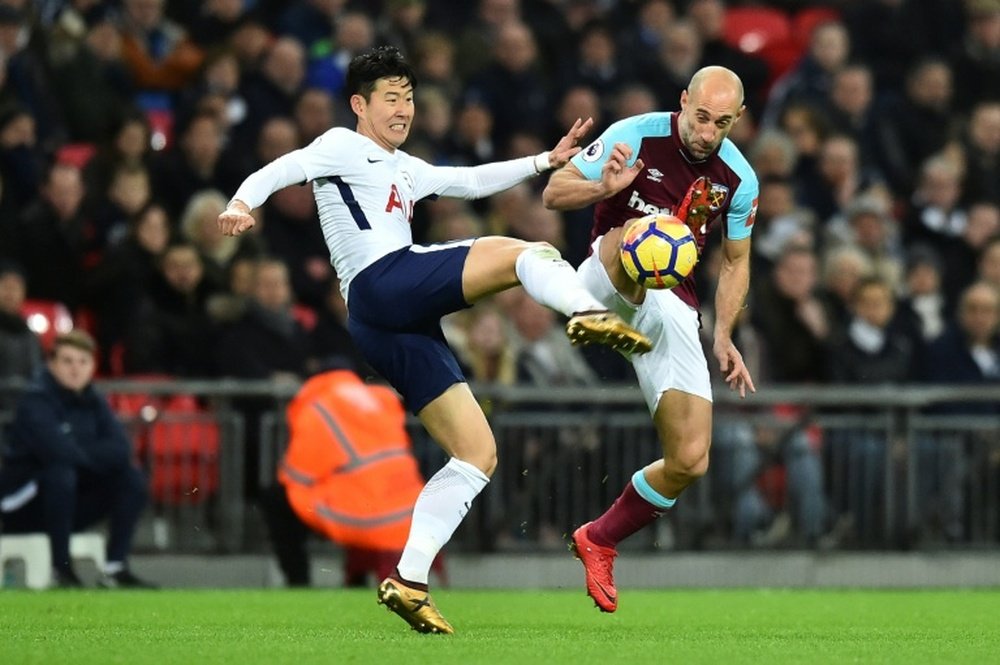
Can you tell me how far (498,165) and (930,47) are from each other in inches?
447

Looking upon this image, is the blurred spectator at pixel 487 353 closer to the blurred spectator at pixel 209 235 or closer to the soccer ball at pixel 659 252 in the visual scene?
the blurred spectator at pixel 209 235

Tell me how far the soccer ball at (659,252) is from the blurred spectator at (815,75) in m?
9.81

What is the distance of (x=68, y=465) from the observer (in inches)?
518

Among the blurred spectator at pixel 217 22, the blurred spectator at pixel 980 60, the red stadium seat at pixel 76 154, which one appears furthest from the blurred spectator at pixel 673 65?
the red stadium seat at pixel 76 154

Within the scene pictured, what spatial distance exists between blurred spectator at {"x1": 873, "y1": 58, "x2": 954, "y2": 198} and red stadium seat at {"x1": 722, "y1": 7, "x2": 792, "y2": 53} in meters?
1.31

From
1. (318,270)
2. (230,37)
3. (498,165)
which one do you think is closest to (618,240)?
(498,165)

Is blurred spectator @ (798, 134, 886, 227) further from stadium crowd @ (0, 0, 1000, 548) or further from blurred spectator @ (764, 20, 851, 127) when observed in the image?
blurred spectator @ (764, 20, 851, 127)

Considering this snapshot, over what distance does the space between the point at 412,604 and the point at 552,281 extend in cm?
148

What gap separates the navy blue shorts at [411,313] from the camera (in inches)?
345

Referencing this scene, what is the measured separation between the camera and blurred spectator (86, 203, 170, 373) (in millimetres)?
14359

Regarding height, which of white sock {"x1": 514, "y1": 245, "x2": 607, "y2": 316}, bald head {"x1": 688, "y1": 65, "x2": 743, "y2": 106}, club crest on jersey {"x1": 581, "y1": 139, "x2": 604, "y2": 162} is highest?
bald head {"x1": 688, "y1": 65, "x2": 743, "y2": 106}

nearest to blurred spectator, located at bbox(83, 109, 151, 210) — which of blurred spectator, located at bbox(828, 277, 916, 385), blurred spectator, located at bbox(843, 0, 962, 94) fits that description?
blurred spectator, located at bbox(828, 277, 916, 385)

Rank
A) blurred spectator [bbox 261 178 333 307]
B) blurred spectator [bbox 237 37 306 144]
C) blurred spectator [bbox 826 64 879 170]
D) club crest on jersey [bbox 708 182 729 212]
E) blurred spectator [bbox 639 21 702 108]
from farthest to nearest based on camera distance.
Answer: blurred spectator [bbox 826 64 879 170] < blurred spectator [bbox 639 21 702 108] < blurred spectator [bbox 237 37 306 144] < blurred spectator [bbox 261 178 333 307] < club crest on jersey [bbox 708 182 729 212]

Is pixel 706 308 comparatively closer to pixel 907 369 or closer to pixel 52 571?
pixel 907 369
